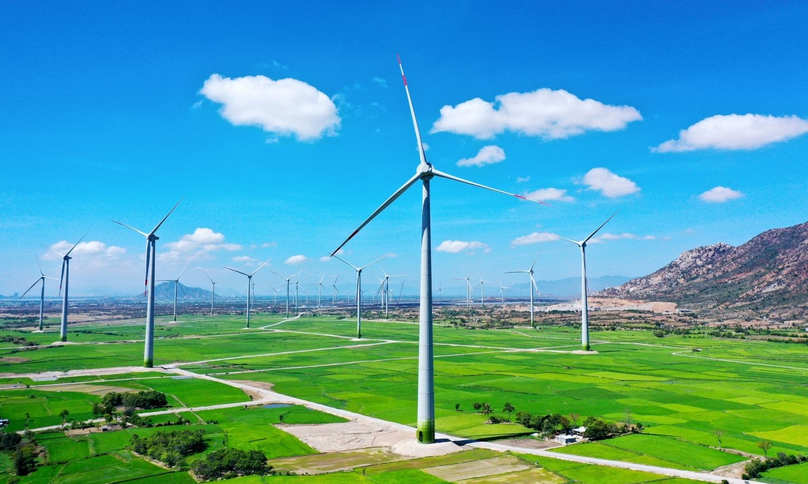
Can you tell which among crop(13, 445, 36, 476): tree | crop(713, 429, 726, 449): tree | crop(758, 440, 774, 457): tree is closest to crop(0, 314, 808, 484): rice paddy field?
crop(713, 429, 726, 449): tree

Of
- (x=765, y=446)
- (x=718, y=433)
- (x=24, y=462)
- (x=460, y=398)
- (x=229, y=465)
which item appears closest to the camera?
(x=229, y=465)

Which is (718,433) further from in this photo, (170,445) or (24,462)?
(24,462)

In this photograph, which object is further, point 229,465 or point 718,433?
point 718,433

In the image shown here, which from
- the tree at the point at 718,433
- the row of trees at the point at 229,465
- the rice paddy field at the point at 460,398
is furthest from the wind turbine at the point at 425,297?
the tree at the point at 718,433

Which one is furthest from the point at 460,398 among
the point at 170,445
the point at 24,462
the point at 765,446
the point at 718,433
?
the point at 24,462

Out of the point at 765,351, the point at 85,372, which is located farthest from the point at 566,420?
the point at 765,351

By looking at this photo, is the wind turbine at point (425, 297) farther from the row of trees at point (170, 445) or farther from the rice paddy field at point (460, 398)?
the row of trees at point (170, 445)

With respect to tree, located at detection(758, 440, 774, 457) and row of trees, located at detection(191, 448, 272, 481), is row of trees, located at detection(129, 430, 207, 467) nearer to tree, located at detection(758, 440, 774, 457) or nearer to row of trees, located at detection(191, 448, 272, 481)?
row of trees, located at detection(191, 448, 272, 481)
